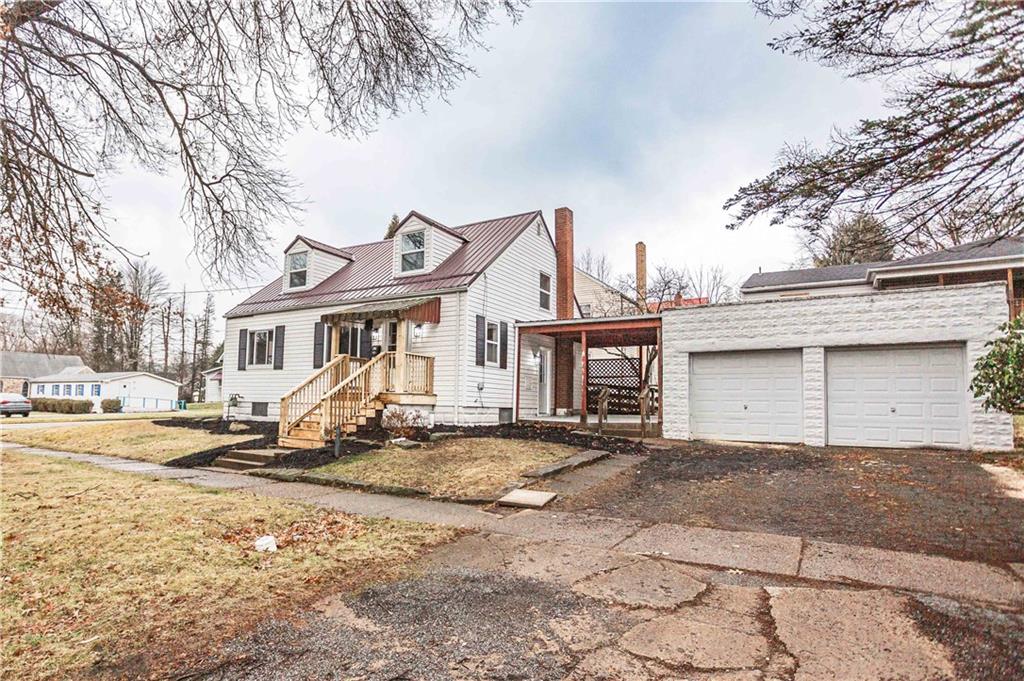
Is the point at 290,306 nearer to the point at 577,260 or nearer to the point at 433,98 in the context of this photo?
the point at 433,98

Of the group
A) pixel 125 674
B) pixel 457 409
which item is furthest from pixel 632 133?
pixel 125 674

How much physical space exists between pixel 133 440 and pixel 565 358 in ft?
40.2

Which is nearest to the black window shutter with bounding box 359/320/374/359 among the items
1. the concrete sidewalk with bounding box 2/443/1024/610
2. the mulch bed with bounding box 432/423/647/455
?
the mulch bed with bounding box 432/423/647/455

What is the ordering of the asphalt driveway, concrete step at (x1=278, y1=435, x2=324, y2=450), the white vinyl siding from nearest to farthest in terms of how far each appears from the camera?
the asphalt driveway < concrete step at (x1=278, y1=435, x2=324, y2=450) < the white vinyl siding

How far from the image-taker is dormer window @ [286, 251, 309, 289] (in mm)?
17766

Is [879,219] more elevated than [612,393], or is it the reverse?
[879,219]

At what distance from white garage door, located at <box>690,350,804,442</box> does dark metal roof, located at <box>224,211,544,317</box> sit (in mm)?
6347

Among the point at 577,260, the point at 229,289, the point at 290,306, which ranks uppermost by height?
the point at 577,260

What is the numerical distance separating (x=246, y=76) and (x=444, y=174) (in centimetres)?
621

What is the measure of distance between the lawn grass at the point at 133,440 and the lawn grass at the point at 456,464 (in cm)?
460

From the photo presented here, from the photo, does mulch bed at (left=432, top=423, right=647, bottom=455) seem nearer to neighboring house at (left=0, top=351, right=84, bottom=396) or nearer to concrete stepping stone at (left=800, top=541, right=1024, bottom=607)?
concrete stepping stone at (left=800, top=541, right=1024, bottom=607)

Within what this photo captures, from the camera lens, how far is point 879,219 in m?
4.22

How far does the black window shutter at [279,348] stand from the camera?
1647 cm

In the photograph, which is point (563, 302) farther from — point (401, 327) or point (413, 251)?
point (401, 327)
